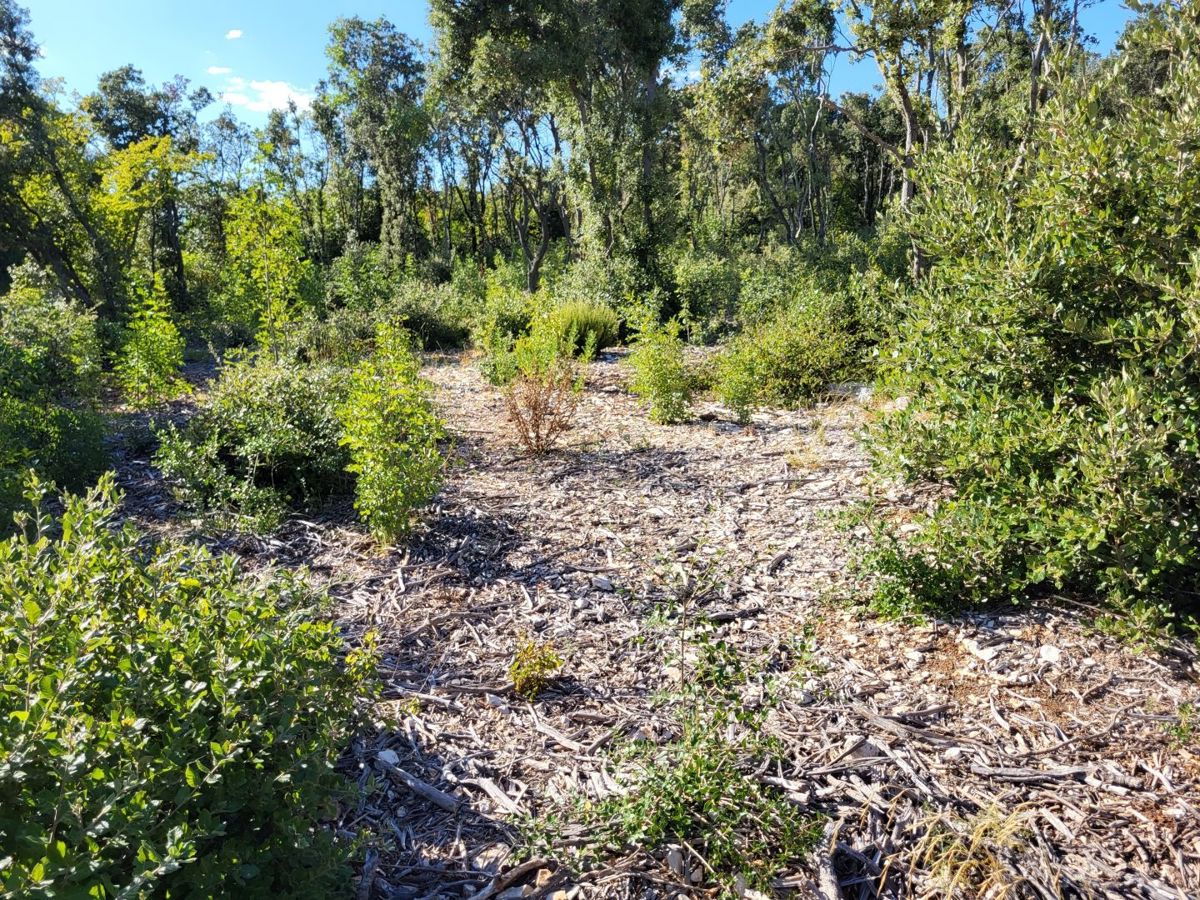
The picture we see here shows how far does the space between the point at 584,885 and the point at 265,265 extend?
6.90 meters

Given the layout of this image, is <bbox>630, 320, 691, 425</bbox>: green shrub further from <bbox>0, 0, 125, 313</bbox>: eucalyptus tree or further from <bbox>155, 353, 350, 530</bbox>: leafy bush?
<bbox>0, 0, 125, 313</bbox>: eucalyptus tree

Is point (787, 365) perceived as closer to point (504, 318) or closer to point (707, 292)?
point (504, 318)

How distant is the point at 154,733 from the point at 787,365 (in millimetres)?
6511

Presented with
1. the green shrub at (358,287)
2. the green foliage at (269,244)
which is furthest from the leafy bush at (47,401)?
the green shrub at (358,287)

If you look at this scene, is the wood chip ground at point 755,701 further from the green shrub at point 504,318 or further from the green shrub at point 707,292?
the green shrub at point 707,292

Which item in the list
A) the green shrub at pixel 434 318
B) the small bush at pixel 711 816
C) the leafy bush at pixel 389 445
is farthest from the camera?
the green shrub at pixel 434 318

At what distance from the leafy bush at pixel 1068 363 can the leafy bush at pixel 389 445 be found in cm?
244

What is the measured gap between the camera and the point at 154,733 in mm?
1512

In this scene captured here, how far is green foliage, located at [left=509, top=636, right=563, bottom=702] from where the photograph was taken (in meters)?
2.83

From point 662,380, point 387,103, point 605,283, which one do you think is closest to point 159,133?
point 387,103

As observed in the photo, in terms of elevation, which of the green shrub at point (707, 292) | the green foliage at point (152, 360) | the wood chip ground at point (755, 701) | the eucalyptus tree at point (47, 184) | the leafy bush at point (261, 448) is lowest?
the wood chip ground at point (755, 701)

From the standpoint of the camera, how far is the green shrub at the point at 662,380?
21.6 feet

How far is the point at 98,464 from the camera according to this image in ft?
17.2

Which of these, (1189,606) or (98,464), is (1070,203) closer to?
(1189,606)
